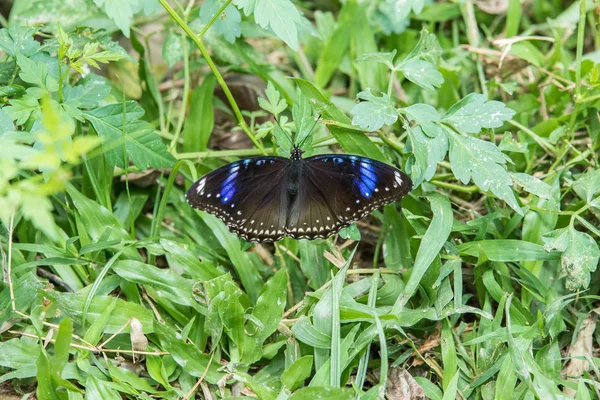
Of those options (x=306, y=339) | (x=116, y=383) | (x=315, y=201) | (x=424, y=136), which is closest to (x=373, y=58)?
(x=424, y=136)

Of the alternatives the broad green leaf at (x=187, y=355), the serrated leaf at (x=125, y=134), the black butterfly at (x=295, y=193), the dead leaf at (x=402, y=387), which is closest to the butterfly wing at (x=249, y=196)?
the black butterfly at (x=295, y=193)

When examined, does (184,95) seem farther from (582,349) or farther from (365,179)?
(582,349)

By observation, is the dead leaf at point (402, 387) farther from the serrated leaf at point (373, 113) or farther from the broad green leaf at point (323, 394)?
the serrated leaf at point (373, 113)

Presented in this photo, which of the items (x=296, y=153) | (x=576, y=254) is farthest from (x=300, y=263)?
(x=576, y=254)

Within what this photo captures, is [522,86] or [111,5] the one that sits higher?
[111,5]

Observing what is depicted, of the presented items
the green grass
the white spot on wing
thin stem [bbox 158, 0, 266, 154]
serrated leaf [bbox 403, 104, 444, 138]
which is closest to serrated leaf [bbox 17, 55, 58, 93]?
the green grass

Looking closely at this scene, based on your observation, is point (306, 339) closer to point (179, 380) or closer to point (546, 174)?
point (179, 380)
